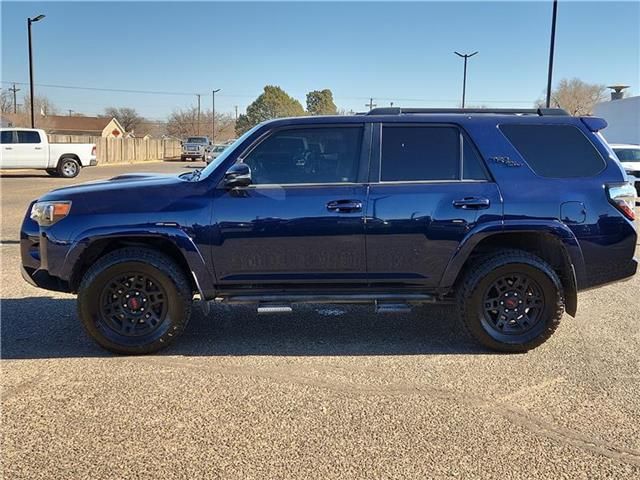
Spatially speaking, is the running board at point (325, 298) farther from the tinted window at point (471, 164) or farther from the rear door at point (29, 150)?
the rear door at point (29, 150)

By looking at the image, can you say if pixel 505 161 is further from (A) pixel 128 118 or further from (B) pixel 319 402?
(A) pixel 128 118

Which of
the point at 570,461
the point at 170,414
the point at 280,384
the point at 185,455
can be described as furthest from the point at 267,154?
the point at 570,461

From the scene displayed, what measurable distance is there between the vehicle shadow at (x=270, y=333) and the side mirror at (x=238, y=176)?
4.50ft

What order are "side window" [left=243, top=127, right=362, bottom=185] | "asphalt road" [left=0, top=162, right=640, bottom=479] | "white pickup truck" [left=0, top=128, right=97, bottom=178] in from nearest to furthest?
"asphalt road" [left=0, top=162, right=640, bottom=479], "side window" [left=243, top=127, right=362, bottom=185], "white pickup truck" [left=0, top=128, right=97, bottom=178]

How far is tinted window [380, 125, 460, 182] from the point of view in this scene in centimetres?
442

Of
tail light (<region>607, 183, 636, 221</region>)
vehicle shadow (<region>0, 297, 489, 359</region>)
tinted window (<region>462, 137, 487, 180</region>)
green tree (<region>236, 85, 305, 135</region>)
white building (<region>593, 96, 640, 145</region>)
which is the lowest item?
vehicle shadow (<region>0, 297, 489, 359</region>)

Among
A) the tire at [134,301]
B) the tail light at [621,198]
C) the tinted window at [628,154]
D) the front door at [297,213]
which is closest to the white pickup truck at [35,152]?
the tire at [134,301]

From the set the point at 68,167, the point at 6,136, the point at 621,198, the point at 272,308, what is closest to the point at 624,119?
the point at 68,167

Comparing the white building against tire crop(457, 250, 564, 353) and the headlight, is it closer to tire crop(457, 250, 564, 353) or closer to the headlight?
tire crop(457, 250, 564, 353)

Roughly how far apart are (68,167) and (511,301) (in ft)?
71.6

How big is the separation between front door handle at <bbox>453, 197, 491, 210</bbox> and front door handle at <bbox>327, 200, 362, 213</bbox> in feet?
2.56

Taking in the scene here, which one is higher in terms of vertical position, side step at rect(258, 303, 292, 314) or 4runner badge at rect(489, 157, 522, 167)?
4runner badge at rect(489, 157, 522, 167)

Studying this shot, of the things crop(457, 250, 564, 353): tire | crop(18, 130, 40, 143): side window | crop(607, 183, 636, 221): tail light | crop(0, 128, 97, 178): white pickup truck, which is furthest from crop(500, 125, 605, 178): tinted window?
crop(18, 130, 40, 143): side window

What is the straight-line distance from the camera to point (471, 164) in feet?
14.6
